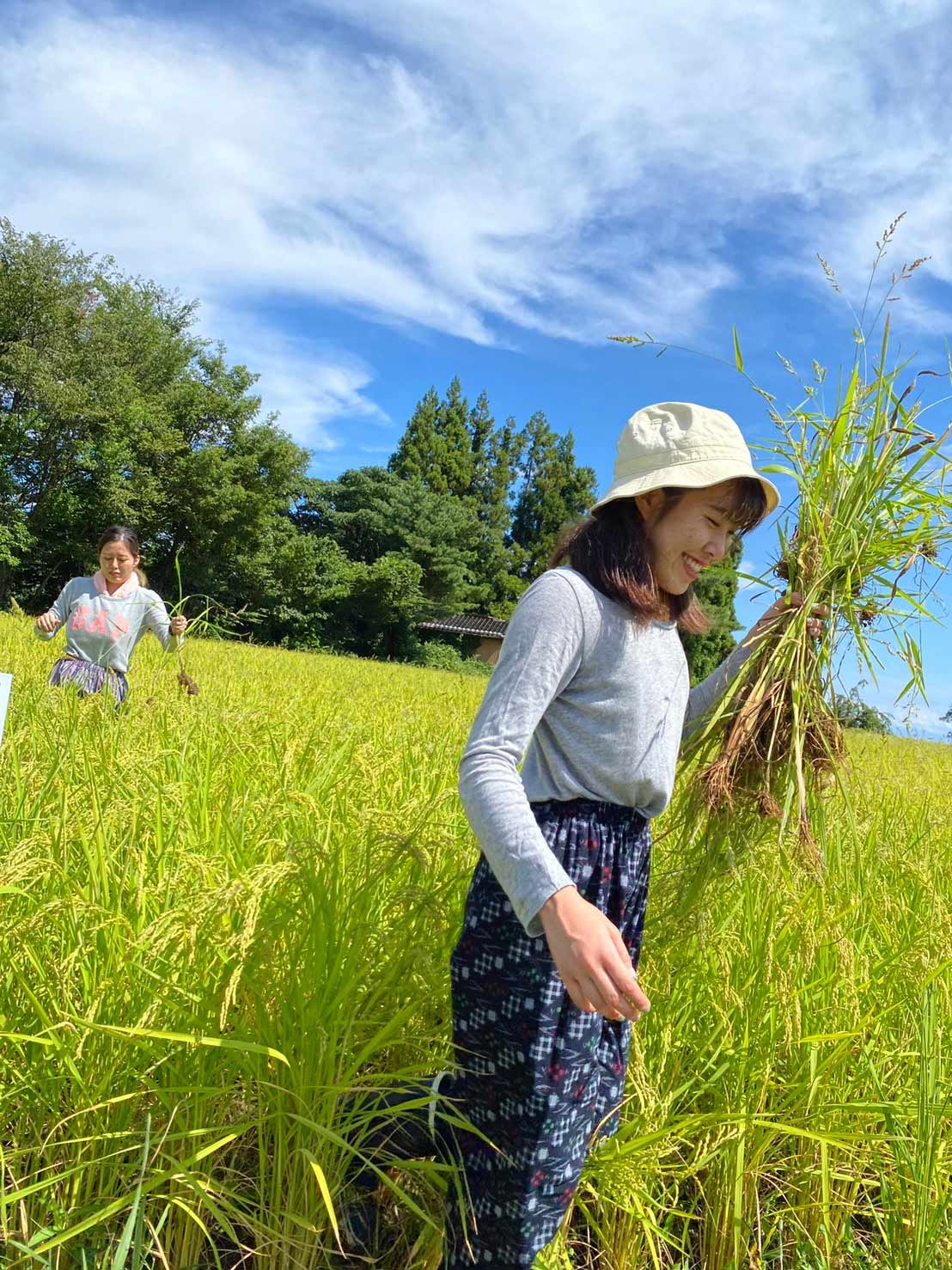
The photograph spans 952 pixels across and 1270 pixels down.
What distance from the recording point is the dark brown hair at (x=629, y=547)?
1416 mm

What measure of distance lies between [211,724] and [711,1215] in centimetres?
225

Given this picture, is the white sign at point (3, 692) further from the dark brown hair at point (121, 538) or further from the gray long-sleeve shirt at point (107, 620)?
the dark brown hair at point (121, 538)

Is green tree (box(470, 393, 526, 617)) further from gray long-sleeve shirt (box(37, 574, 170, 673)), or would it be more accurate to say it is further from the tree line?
gray long-sleeve shirt (box(37, 574, 170, 673))

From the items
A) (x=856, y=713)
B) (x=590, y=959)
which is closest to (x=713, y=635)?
(x=856, y=713)

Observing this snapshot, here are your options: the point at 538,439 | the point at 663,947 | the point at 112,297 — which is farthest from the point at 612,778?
the point at 538,439

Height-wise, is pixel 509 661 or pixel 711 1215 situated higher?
pixel 509 661

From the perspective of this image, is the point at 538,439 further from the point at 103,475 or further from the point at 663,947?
the point at 663,947

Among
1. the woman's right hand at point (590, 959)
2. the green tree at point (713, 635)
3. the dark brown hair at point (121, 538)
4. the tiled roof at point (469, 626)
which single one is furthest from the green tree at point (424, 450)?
the woman's right hand at point (590, 959)

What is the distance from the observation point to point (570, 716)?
1.39 metres

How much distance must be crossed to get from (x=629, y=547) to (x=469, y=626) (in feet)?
117

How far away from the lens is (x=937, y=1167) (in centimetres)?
154

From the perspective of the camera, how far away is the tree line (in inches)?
1042

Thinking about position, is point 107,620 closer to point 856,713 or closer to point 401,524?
point 856,713

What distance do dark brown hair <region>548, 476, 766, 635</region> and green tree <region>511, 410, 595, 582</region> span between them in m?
36.8
